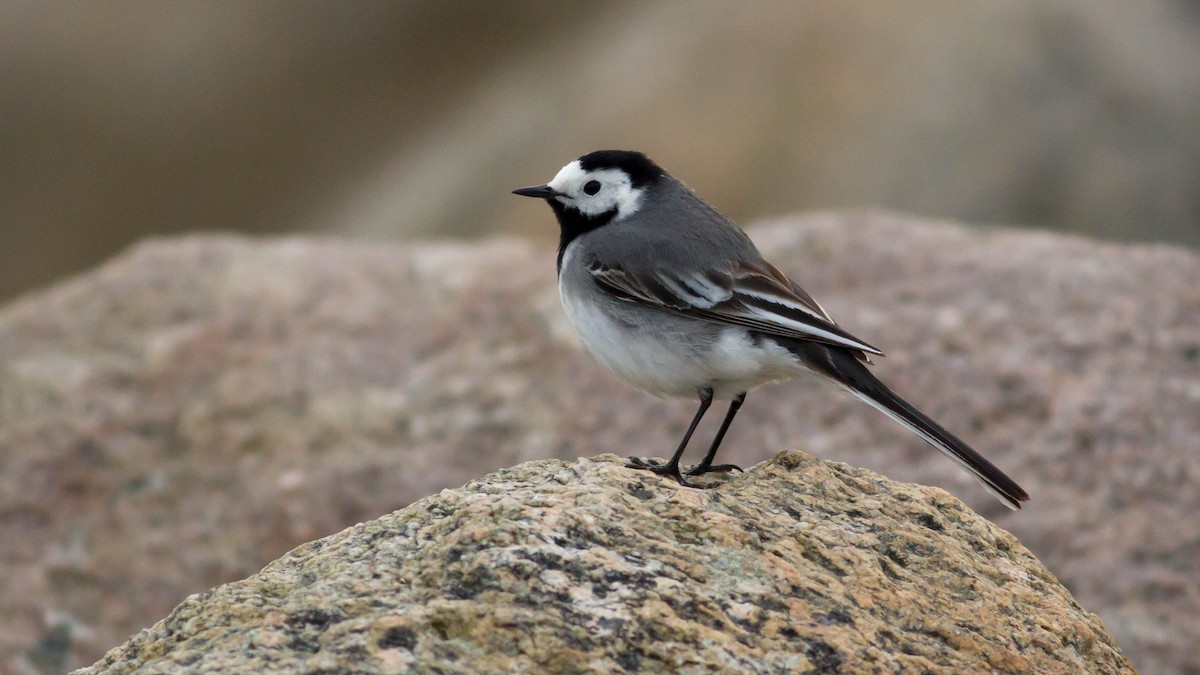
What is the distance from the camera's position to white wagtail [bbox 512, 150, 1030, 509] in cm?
559

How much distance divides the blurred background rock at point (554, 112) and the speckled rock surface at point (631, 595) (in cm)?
1175

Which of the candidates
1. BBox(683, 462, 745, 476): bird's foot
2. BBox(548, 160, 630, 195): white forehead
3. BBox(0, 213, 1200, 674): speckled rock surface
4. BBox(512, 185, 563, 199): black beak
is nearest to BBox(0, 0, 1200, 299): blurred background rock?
BBox(0, 213, 1200, 674): speckled rock surface

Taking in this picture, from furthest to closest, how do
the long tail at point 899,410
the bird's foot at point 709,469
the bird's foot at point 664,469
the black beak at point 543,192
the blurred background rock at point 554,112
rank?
the blurred background rock at point 554,112, the black beak at point 543,192, the bird's foot at point 709,469, the bird's foot at point 664,469, the long tail at point 899,410

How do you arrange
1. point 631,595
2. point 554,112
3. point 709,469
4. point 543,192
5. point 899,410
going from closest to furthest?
point 631,595 → point 899,410 → point 709,469 → point 543,192 → point 554,112

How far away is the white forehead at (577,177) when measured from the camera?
6742mm

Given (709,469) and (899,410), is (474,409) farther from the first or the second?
(899,410)

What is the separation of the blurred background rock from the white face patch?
31.7 ft

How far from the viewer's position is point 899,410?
17.3 feet

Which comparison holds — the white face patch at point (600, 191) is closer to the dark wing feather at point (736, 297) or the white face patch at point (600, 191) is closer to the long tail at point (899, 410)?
the dark wing feather at point (736, 297)

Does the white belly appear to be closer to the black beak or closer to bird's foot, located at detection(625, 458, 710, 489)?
bird's foot, located at detection(625, 458, 710, 489)

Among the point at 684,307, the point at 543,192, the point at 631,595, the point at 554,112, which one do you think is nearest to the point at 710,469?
the point at 684,307

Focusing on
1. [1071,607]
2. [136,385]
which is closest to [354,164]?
[136,385]

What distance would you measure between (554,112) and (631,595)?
15465 millimetres

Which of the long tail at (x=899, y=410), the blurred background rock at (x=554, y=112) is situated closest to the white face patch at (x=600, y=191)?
the long tail at (x=899, y=410)
